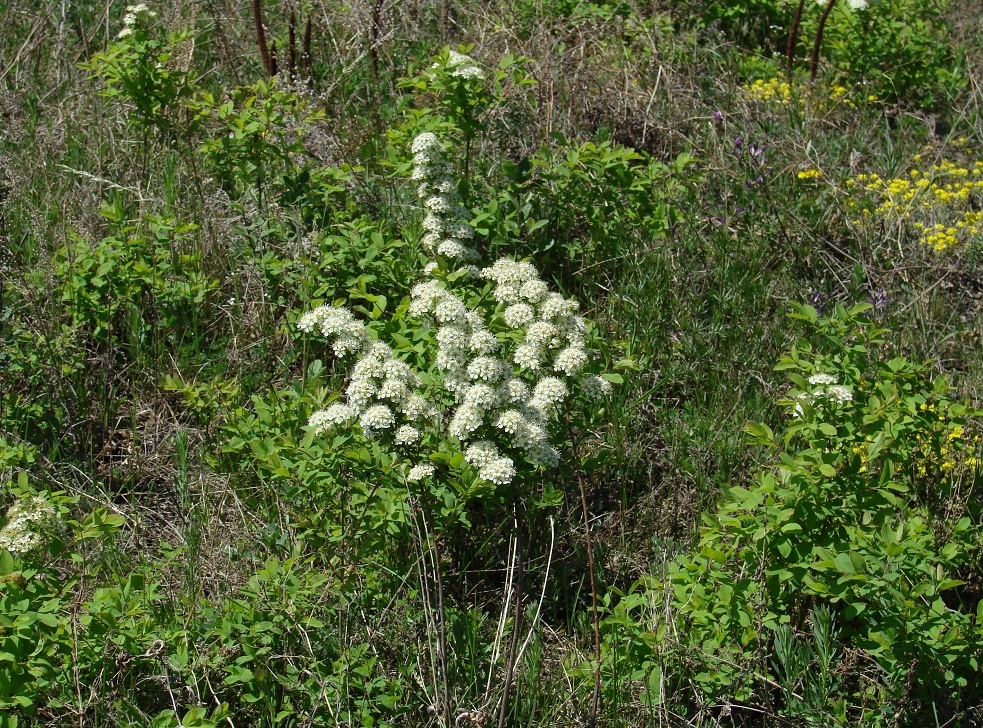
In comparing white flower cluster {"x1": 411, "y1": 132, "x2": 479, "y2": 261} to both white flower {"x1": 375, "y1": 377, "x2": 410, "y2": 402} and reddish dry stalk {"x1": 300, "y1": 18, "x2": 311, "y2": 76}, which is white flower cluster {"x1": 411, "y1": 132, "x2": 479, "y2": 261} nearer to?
white flower {"x1": 375, "y1": 377, "x2": 410, "y2": 402}

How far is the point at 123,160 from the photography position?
15.9 ft

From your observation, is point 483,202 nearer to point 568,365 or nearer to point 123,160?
point 568,365

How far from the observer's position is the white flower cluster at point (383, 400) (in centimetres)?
265

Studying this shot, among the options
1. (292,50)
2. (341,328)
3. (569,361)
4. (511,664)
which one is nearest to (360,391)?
(341,328)

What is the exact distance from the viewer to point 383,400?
9.04 feet

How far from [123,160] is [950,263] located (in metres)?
4.02

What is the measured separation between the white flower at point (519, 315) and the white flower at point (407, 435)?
1.50ft

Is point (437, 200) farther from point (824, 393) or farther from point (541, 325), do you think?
point (824, 393)

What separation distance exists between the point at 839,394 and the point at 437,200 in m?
1.61

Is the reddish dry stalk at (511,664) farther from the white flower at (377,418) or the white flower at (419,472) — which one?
the white flower at (377,418)

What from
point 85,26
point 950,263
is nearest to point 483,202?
point 950,263

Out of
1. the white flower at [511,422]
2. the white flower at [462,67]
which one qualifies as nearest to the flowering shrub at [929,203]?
the white flower at [462,67]

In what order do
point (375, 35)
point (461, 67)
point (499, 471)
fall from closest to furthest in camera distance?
point (499, 471), point (461, 67), point (375, 35)

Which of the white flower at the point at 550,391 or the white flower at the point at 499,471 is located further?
the white flower at the point at 550,391
